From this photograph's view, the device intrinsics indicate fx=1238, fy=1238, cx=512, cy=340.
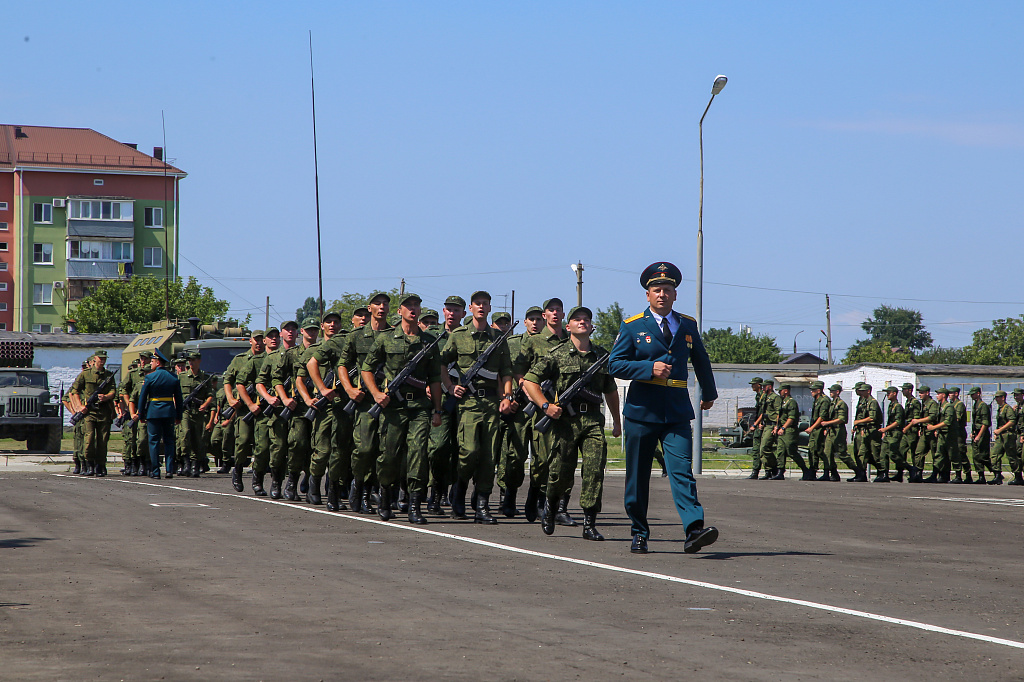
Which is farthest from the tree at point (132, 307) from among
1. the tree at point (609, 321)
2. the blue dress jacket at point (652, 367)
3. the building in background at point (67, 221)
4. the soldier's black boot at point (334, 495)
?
the blue dress jacket at point (652, 367)

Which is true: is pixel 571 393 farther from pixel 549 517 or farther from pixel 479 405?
pixel 479 405

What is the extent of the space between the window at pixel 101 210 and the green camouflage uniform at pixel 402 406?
3136 inches

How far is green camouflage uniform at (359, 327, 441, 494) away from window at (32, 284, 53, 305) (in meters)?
81.5

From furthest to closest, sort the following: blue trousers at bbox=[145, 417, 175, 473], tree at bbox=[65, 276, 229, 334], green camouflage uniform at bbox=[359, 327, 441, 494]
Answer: tree at bbox=[65, 276, 229, 334], blue trousers at bbox=[145, 417, 175, 473], green camouflage uniform at bbox=[359, 327, 441, 494]

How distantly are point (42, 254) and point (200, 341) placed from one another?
68.9 m

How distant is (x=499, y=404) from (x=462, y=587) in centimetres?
463

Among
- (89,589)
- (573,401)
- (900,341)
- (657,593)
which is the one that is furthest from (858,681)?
(900,341)

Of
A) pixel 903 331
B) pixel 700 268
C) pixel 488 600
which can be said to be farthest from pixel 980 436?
pixel 903 331

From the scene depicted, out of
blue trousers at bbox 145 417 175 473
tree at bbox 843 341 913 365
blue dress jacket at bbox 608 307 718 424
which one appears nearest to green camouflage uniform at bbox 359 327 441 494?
blue dress jacket at bbox 608 307 718 424

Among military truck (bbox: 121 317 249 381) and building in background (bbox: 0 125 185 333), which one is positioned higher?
building in background (bbox: 0 125 185 333)

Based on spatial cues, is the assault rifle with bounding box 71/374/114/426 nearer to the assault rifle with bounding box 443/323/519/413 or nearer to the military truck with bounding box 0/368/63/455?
the military truck with bounding box 0/368/63/455

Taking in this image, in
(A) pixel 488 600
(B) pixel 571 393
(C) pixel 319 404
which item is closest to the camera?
(A) pixel 488 600

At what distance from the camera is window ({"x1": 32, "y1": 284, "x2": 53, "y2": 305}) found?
8712cm

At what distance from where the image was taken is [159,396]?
19109mm
